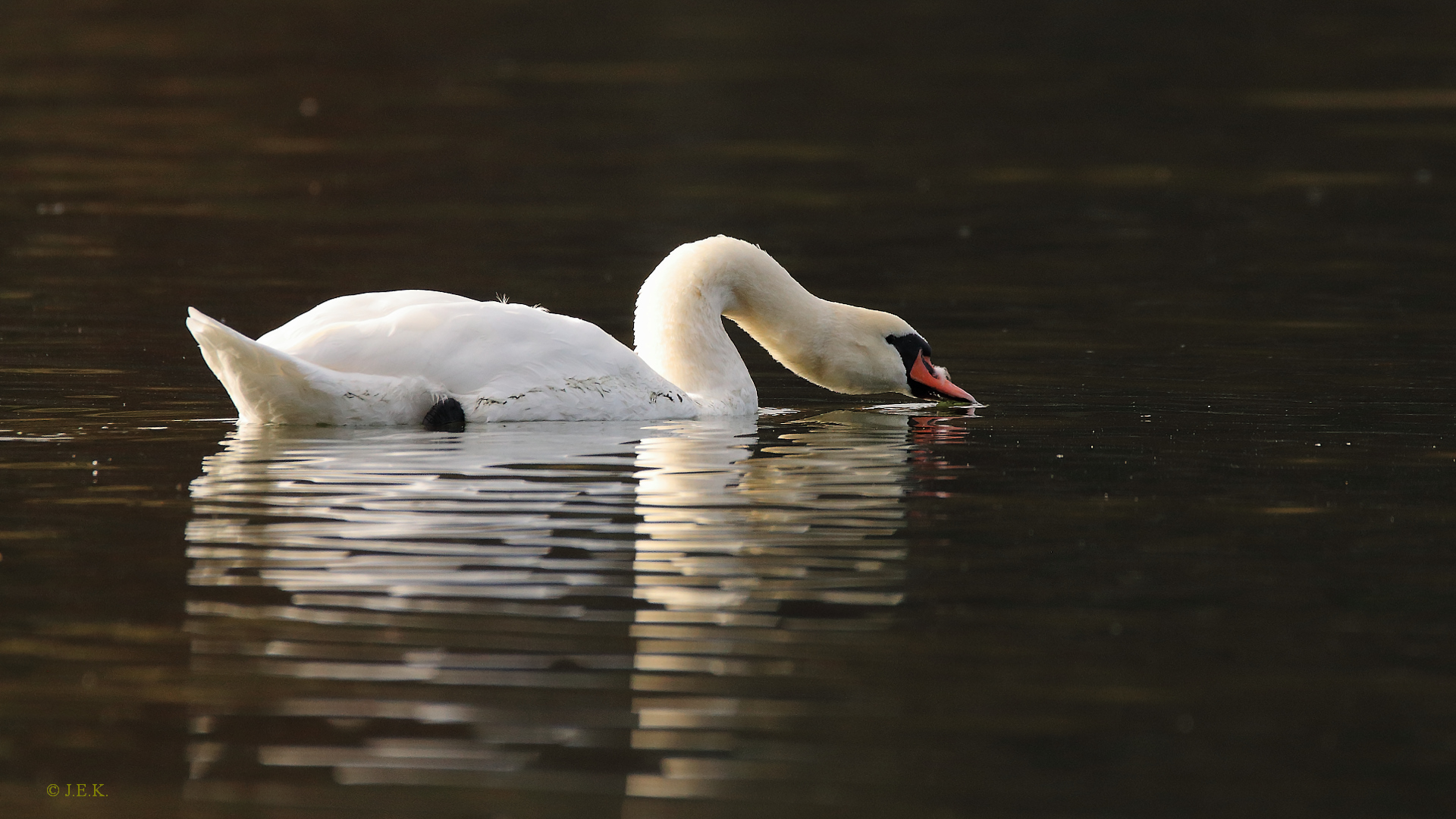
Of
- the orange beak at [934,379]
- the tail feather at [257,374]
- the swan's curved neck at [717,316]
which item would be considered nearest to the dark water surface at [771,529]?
the tail feather at [257,374]

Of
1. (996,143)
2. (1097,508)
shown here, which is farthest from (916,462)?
(996,143)

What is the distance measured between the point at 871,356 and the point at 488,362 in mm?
2844

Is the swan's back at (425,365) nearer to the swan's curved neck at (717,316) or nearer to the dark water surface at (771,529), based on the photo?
the dark water surface at (771,529)

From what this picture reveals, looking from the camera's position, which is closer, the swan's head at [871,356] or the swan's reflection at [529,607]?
the swan's reflection at [529,607]

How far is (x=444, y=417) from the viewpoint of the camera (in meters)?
10.2

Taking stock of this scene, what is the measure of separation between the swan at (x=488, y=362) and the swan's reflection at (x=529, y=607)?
0.19 m

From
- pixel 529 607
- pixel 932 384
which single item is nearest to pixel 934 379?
pixel 932 384

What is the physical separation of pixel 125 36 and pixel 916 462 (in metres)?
32.8

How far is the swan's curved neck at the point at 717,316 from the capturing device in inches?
462

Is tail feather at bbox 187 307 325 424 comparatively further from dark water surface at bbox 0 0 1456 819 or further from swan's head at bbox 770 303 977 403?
swan's head at bbox 770 303 977 403

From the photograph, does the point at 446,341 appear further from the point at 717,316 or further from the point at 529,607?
the point at 529,607

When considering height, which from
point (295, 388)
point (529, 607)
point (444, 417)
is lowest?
point (529, 607)

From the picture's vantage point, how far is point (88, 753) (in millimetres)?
5578

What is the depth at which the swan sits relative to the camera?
9.86 m
